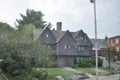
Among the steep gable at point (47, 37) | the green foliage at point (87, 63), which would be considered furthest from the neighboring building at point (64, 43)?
the green foliage at point (87, 63)

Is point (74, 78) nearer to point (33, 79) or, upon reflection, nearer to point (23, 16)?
point (33, 79)

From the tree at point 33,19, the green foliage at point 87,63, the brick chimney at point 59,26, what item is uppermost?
the tree at point 33,19

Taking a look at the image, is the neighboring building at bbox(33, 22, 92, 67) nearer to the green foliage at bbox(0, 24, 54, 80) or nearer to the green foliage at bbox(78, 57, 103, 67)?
the green foliage at bbox(78, 57, 103, 67)

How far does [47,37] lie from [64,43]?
4.20 metres

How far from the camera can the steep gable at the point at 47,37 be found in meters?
65.1

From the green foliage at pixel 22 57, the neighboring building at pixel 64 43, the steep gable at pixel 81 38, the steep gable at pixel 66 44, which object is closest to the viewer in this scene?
the green foliage at pixel 22 57

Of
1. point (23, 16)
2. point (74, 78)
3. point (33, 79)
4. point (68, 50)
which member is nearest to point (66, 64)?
point (68, 50)

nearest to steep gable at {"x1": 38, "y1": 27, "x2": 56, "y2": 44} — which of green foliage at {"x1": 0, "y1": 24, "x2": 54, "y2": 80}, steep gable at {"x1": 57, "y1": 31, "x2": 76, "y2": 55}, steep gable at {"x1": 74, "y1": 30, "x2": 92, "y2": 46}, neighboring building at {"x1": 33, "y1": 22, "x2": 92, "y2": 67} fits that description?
neighboring building at {"x1": 33, "y1": 22, "x2": 92, "y2": 67}

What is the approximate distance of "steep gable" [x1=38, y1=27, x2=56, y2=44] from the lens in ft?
214

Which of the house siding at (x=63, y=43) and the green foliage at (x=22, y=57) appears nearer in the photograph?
the green foliage at (x=22, y=57)

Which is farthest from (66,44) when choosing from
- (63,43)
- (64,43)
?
(63,43)

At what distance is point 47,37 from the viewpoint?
6575cm

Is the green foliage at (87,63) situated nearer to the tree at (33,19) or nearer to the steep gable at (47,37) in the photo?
the steep gable at (47,37)

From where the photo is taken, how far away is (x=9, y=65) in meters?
41.5
